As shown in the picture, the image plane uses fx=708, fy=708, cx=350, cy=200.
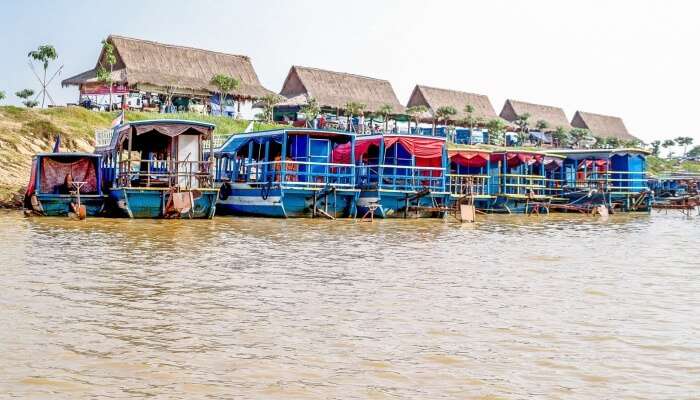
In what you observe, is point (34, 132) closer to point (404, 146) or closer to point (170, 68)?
point (170, 68)

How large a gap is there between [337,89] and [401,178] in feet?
87.5

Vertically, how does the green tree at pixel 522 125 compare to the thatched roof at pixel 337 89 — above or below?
below

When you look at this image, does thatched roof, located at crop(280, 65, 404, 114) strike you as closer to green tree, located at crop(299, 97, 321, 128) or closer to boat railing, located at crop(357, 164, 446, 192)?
green tree, located at crop(299, 97, 321, 128)

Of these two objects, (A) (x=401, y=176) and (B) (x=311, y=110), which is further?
(B) (x=311, y=110)

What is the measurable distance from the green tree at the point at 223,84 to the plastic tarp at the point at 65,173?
67.1ft

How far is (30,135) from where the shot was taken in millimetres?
29312

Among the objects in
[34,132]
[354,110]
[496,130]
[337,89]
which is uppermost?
[337,89]

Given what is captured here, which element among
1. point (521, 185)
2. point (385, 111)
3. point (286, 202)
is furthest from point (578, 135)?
point (286, 202)

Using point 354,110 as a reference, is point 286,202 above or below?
below

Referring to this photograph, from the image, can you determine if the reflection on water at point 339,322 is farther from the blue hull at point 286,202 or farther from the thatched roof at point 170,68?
the thatched roof at point 170,68

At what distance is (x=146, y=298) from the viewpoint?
7.33m

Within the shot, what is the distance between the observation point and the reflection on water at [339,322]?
183 inches

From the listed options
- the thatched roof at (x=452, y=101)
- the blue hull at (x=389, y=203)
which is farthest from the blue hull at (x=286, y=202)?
the thatched roof at (x=452, y=101)

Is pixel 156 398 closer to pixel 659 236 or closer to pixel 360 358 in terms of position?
pixel 360 358
